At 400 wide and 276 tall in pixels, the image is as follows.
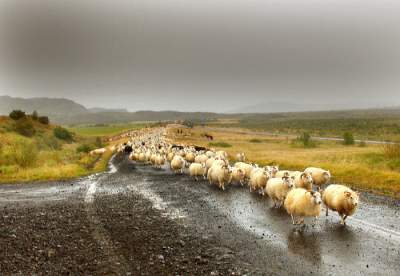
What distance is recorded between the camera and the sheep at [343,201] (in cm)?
1295

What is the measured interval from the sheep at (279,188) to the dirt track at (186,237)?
65cm

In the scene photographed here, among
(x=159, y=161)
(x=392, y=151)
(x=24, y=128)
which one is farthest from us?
(x=24, y=128)

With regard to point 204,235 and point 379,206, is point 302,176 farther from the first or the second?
point 204,235

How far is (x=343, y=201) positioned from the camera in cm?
1309

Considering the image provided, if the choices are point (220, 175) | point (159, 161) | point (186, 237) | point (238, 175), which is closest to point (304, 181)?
point (220, 175)

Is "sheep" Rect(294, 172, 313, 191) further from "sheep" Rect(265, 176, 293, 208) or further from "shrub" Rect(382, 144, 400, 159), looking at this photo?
"shrub" Rect(382, 144, 400, 159)

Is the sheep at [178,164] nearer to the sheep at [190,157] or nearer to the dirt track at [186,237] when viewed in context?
the sheep at [190,157]

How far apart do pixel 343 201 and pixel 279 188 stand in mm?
3198

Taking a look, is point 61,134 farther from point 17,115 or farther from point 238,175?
point 238,175

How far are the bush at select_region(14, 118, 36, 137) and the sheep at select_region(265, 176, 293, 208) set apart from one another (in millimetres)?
54020

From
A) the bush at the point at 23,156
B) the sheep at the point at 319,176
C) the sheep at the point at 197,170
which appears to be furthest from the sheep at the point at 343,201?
the bush at the point at 23,156

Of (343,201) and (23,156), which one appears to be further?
(23,156)

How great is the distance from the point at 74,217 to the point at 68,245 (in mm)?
3670

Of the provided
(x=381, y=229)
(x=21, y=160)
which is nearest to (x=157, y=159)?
(x=21, y=160)
